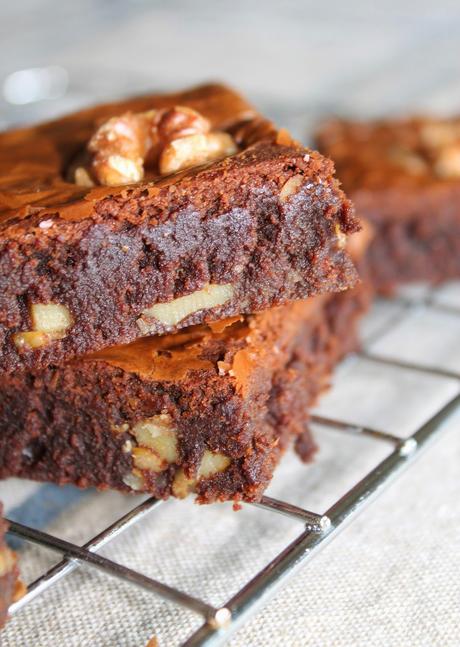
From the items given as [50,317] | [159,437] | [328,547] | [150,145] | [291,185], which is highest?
[150,145]

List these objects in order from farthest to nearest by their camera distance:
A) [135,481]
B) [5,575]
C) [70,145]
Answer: [70,145] < [135,481] < [5,575]

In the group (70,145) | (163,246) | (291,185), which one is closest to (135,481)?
(163,246)

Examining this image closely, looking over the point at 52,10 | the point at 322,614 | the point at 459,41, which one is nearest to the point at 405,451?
the point at 322,614

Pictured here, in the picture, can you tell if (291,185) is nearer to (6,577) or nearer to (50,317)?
(50,317)

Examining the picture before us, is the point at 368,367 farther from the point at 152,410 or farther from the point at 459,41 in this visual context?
the point at 459,41

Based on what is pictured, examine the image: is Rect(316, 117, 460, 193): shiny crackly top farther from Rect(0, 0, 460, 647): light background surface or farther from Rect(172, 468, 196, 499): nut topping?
Rect(172, 468, 196, 499): nut topping
